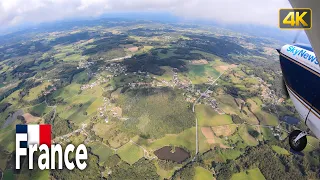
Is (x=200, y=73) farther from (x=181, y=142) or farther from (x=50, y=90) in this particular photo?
(x=50, y=90)

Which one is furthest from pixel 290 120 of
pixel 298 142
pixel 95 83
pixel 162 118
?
pixel 298 142

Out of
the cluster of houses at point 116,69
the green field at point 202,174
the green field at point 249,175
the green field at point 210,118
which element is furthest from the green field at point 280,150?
the cluster of houses at point 116,69

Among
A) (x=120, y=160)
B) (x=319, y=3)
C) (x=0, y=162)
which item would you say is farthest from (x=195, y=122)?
(x=319, y=3)

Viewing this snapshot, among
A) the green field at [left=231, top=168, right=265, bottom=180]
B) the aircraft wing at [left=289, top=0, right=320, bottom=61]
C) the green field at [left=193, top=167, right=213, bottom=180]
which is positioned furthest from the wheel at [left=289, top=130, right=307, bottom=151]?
the green field at [left=231, top=168, right=265, bottom=180]

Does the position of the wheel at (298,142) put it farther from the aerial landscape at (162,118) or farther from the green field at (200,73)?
the green field at (200,73)

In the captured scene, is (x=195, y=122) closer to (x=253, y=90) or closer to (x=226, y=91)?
(x=226, y=91)

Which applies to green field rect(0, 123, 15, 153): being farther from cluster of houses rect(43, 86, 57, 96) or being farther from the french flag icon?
the french flag icon
